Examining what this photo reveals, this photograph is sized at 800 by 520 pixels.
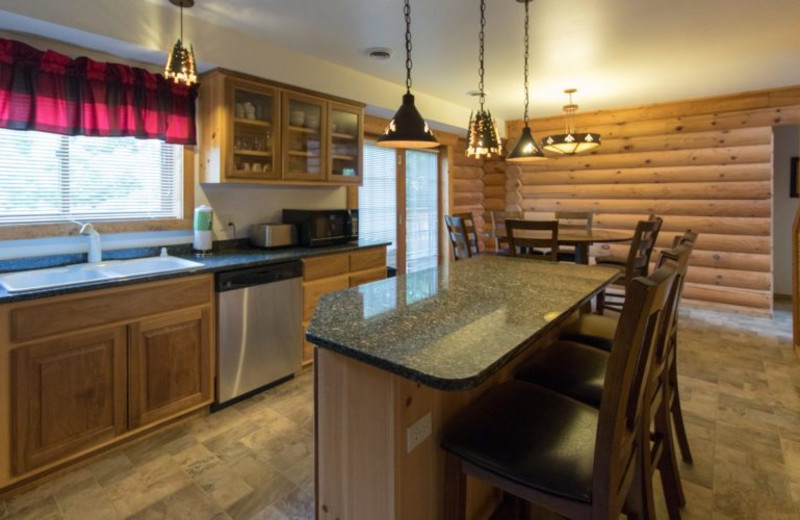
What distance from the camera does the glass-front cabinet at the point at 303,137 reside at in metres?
3.36

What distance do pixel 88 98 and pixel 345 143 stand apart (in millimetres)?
1903

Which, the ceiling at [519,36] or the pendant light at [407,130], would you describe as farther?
the ceiling at [519,36]

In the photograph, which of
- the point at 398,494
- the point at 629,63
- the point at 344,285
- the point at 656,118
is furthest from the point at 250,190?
the point at 656,118

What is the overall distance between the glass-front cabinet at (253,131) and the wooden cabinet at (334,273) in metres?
0.75

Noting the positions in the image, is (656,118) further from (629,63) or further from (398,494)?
(398,494)

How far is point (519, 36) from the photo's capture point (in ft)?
10.5

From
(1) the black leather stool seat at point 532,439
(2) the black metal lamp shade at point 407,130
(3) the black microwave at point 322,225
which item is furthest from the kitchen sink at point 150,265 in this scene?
(1) the black leather stool seat at point 532,439

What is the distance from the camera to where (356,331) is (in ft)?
4.20

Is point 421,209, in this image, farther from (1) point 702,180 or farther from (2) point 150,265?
(2) point 150,265

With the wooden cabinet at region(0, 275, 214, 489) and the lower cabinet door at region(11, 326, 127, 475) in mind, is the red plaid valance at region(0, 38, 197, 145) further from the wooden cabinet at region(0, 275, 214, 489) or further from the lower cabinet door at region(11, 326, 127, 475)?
the lower cabinet door at region(11, 326, 127, 475)

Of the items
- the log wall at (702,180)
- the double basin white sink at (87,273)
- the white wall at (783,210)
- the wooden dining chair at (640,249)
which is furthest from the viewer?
the white wall at (783,210)

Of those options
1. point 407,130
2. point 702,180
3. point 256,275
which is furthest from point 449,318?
point 702,180

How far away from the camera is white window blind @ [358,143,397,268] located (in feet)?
15.3

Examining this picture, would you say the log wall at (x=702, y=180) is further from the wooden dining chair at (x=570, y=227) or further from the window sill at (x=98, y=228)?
Answer: the window sill at (x=98, y=228)
